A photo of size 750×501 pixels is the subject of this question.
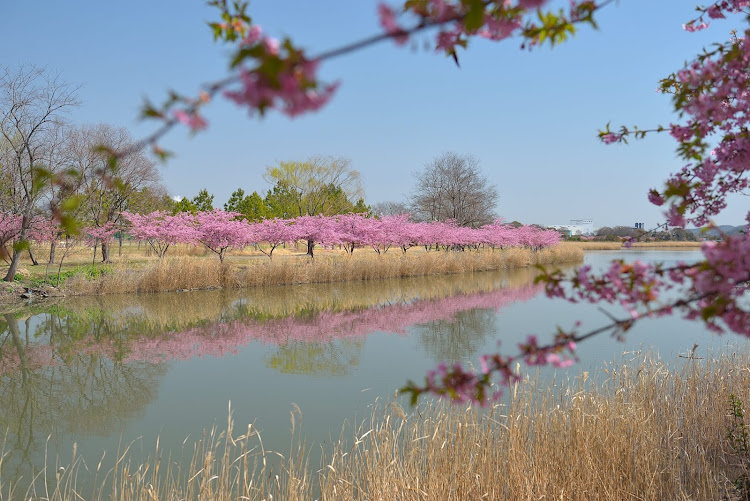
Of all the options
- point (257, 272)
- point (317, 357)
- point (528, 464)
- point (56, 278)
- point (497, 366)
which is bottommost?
point (317, 357)

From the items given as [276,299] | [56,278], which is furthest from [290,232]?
[56,278]

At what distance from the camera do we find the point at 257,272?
17625mm

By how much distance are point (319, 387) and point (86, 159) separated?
18.4 meters

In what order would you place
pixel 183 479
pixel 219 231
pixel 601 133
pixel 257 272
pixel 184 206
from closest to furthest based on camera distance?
pixel 601 133 → pixel 183 479 → pixel 257 272 → pixel 219 231 → pixel 184 206

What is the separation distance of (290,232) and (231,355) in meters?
14.2

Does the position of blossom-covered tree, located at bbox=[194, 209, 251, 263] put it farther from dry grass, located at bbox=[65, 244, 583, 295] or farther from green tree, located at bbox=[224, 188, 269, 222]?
green tree, located at bbox=[224, 188, 269, 222]

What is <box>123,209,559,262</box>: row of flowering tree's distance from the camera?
2012cm

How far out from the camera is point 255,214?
38500 mm

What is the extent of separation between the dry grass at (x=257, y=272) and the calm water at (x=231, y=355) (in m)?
1.22

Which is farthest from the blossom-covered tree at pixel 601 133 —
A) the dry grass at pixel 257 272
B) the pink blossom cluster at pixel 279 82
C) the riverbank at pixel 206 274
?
the riverbank at pixel 206 274

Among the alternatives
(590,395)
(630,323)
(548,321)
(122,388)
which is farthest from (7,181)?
(630,323)

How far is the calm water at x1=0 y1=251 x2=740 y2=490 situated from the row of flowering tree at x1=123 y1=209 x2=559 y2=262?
5.28 m

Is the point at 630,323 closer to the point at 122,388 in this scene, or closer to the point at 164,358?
the point at 122,388

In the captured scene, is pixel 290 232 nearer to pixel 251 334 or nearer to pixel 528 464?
pixel 251 334
